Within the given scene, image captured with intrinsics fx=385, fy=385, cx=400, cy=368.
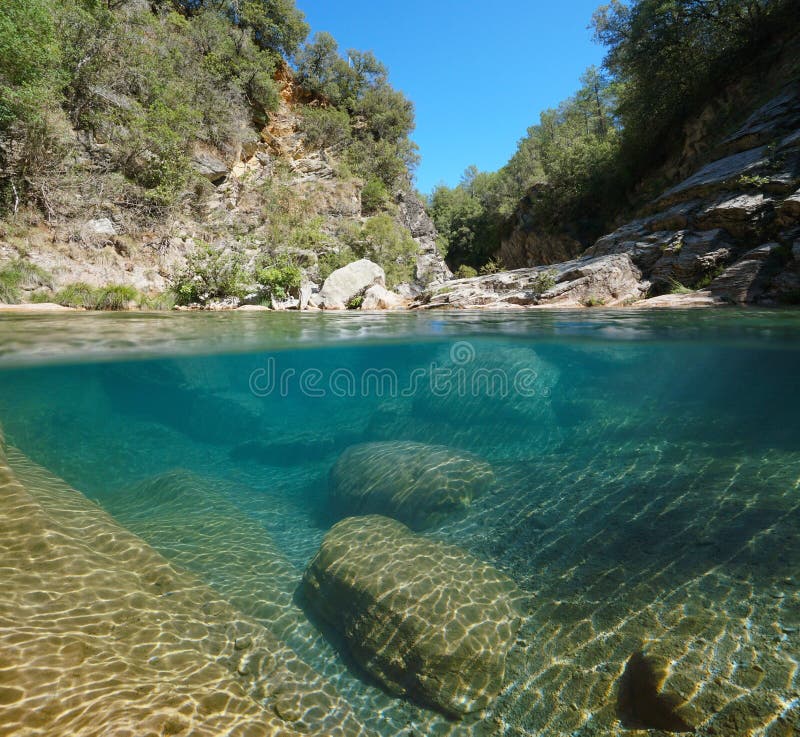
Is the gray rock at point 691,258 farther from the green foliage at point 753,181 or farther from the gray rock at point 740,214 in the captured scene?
the green foliage at point 753,181

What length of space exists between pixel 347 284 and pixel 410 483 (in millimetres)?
15547

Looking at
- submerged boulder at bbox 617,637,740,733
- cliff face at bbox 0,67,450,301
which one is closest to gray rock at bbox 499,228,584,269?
cliff face at bbox 0,67,450,301

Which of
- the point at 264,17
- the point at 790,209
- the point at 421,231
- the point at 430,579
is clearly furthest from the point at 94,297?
the point at 421,231

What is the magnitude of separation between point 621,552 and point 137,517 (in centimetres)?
671

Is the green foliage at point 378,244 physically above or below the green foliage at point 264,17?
below

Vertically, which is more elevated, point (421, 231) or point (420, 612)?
point (421, 231)

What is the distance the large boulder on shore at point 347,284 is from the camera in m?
19.3

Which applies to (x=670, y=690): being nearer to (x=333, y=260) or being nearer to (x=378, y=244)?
(x=333, y=260)

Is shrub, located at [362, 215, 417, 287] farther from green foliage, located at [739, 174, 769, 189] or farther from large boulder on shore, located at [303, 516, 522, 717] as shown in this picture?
large boulder on shore, located at [303, 516, 522, 717]

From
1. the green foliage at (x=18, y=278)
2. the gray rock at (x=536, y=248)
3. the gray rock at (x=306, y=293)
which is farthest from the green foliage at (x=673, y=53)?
the green foliage at (x=18, y=278)

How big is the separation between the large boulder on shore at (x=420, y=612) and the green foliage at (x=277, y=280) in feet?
53.7

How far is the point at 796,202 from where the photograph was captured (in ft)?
33.2

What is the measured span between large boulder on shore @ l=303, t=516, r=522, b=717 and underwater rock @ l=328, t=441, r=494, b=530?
4.30 ft

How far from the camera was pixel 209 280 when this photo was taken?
57.6 feet
